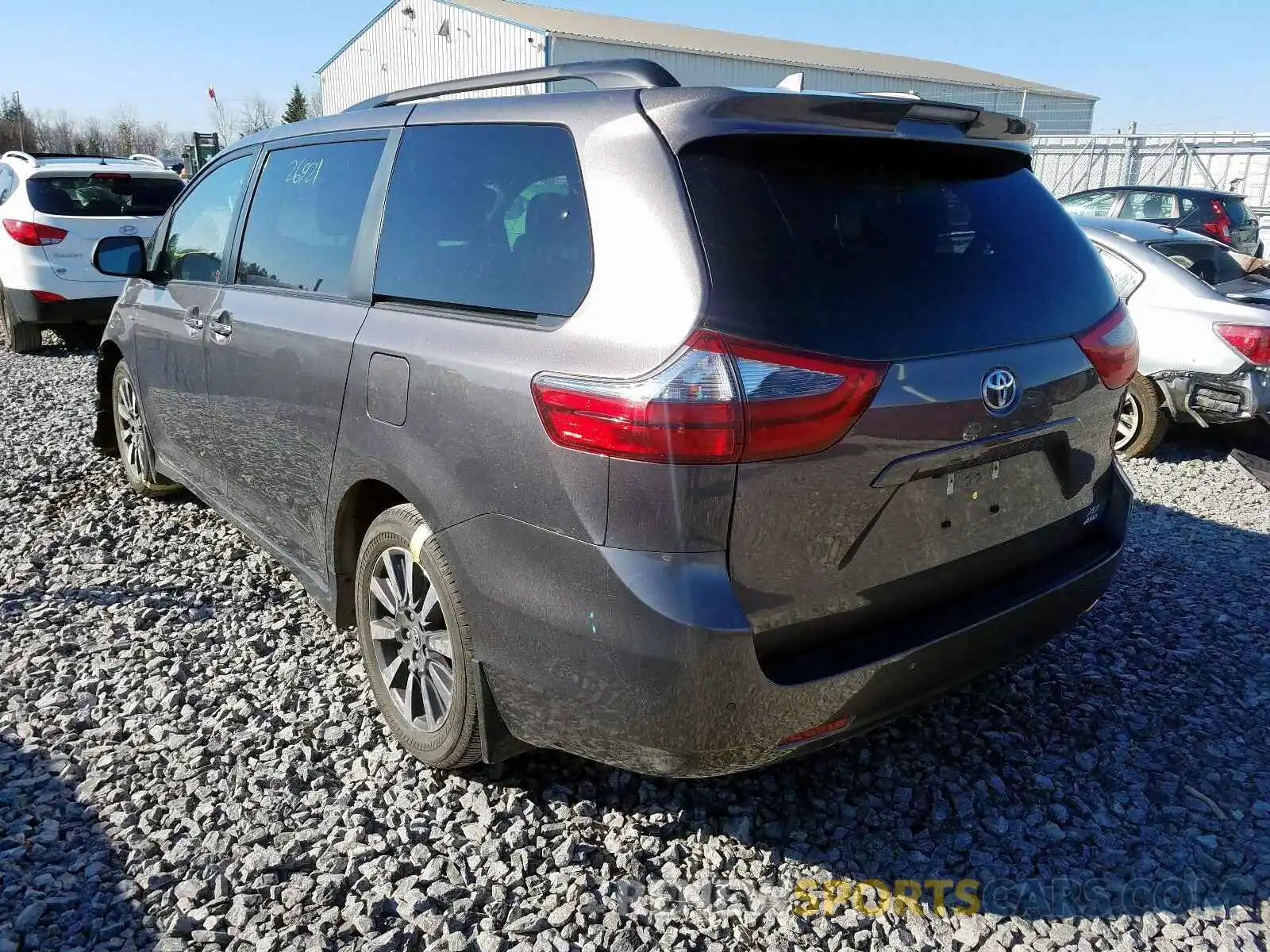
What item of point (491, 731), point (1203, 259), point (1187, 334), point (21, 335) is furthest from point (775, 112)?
point (21, 335)

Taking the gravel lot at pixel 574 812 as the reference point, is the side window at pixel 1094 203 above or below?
above

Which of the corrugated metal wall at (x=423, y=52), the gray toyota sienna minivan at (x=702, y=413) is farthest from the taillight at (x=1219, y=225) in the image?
the corrugated metal wall at (x=423, y=52)

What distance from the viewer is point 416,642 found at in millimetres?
2699

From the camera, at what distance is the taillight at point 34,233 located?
8.54 metres

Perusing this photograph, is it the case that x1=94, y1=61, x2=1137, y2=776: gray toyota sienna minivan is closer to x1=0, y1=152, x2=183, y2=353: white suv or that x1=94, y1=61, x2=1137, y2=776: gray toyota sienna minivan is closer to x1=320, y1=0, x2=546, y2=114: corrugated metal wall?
x1=0, y1=152, x2=183, y2=353: white suv

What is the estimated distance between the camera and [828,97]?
2.08 m

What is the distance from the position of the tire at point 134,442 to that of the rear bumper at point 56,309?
4.21m

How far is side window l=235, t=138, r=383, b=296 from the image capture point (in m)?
2.94

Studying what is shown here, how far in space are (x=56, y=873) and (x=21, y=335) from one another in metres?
8.71

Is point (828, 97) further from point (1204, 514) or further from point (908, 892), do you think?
point (1204, 514)

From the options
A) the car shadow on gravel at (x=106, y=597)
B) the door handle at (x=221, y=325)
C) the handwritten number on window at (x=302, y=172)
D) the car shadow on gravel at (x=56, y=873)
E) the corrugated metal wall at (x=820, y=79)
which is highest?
the corrugated metal wall at (x=820, y=79)

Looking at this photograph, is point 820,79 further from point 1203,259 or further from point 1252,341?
point 1252,341

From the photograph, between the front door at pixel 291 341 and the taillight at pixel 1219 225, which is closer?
the front door at pixel 291 341

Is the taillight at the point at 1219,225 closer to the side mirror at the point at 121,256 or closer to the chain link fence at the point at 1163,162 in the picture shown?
the chain link fence at the point at 1163,162
